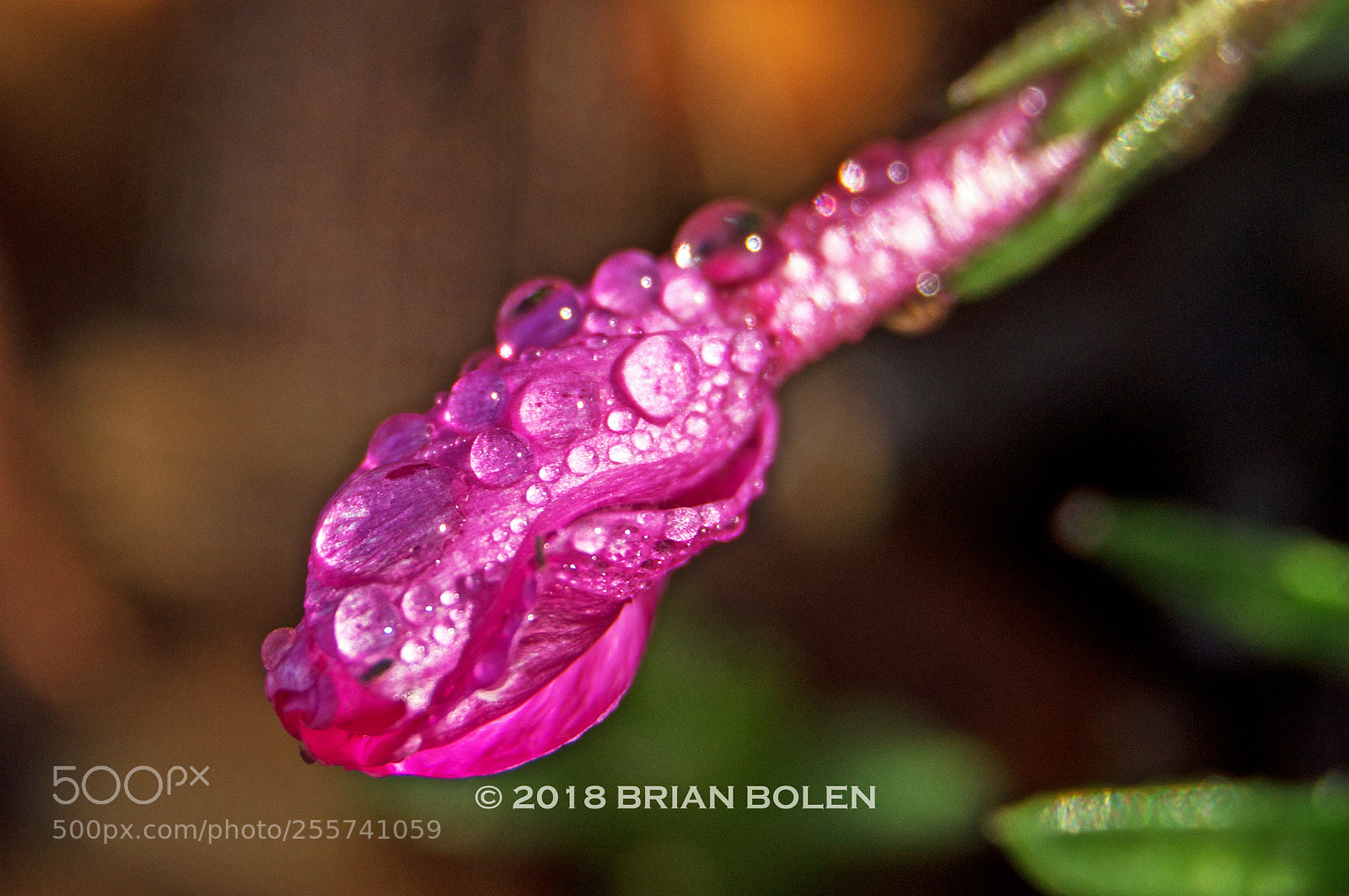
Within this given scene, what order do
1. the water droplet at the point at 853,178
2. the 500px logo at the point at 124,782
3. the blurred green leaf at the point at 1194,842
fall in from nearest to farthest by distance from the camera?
the water droplet at the point at 853,178 < the blurred green leaf at the point at 1194,842 < the 500px logo at the point at 124,782

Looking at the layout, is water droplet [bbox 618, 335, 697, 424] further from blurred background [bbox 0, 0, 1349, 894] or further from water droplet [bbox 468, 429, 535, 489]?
blurred background [bbox 0, 0, 1349, 894]

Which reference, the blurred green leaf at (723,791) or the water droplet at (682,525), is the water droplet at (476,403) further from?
the blurred green leaf at (723,791)

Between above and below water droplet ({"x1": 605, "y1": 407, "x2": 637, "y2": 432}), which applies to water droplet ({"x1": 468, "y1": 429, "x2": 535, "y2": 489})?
below

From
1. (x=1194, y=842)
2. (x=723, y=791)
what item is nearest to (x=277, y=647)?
(x=1194, y=842)

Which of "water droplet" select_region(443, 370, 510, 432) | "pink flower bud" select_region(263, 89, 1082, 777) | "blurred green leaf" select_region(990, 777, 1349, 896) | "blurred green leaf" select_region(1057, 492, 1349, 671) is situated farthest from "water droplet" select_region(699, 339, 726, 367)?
"blurred green leaf" select_region(1057, 492, 1349, 671)

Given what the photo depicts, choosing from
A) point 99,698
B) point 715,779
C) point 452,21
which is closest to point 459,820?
point 715,779

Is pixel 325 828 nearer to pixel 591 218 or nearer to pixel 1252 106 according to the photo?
pixel 591 218

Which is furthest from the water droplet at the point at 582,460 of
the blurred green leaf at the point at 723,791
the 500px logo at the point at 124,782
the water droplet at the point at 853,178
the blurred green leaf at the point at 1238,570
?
the 500px logo at the point at 124,782
